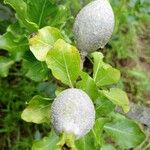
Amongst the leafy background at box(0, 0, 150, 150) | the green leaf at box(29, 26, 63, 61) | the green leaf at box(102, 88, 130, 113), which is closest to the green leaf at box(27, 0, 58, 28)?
the leafy background at box(0, 0, 150, 150)

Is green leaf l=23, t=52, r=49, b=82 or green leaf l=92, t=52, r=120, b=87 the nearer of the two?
green leaf l=92, t=52, r=120, b=87

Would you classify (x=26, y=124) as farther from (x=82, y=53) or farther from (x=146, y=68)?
(x=82, y=53)

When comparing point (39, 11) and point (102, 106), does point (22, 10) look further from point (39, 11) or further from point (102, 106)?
point (102, 106)

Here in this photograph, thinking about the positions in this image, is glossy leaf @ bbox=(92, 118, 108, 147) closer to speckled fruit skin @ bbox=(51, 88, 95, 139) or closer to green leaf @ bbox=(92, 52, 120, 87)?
green leaf @ bbox=(92, 52, 120, 87)

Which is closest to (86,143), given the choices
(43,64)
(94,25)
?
(43,64)

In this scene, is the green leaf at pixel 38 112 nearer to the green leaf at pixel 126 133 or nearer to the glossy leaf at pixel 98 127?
the glossy leaf at pixel 98 127

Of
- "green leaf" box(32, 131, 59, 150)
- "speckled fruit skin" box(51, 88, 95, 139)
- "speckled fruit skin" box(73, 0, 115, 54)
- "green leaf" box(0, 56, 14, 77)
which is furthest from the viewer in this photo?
"green leaf" box(0, 56, 14, 77)
